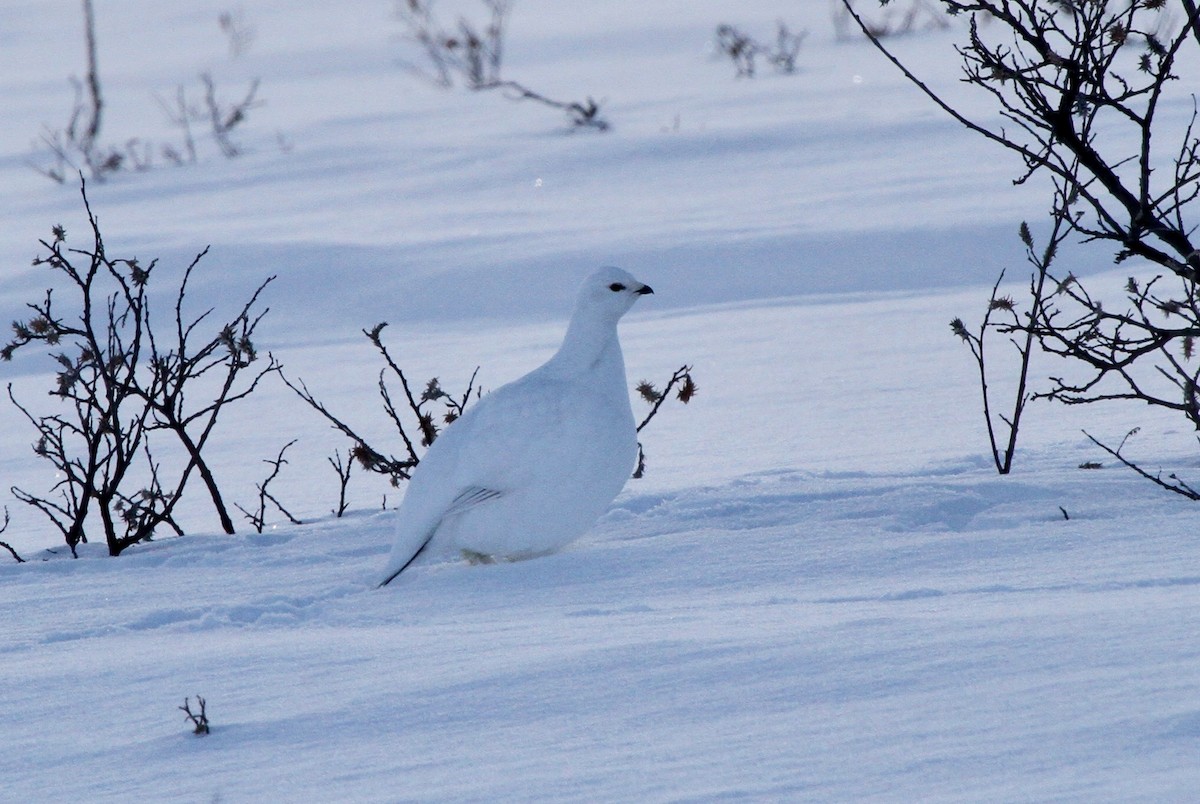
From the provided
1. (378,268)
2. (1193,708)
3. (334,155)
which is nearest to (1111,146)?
(378,268)

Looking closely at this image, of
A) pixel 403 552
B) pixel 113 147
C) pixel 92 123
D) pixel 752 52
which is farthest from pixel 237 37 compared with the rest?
pixel 403 552

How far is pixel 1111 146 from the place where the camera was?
31.7ft

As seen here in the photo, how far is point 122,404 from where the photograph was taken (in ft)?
21.4

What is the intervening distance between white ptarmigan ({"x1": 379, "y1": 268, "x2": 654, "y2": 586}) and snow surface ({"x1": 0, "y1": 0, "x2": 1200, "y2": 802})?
0.26 feet

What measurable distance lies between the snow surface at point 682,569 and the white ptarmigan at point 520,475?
79mm

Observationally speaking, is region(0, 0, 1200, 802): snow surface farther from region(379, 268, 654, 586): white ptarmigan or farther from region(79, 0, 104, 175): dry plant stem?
region(79, 0, 104, 175): dry plant stem

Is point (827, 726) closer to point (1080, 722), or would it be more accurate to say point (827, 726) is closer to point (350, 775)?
point (1080, 722)

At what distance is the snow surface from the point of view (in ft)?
6.07

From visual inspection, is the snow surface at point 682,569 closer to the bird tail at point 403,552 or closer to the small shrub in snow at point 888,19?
the bird tail at point 403,552

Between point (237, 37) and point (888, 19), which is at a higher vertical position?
point (237, 37)

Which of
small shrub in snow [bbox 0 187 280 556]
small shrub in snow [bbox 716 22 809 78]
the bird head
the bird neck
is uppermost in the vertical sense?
small shrub in snow [bbox 716 22 809 78]

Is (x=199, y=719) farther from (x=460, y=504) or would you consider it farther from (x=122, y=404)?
(x=122, y=404)

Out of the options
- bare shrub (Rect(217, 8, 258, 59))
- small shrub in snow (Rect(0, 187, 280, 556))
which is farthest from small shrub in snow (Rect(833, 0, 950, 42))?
small shrub in snow (Rect(0, 187, 280, 556))

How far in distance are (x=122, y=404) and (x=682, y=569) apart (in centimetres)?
425
